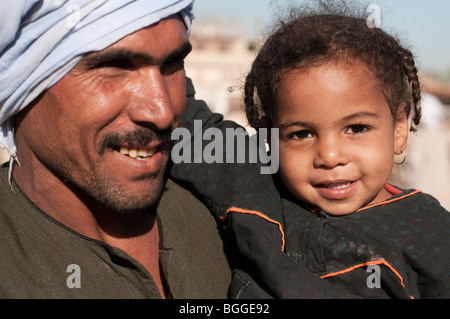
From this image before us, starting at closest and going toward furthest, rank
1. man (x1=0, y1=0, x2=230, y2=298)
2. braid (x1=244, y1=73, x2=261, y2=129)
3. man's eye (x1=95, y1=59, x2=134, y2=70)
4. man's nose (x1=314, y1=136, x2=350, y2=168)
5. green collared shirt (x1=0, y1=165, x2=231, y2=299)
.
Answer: green collared shirt (x1=0, y1=165, x2=231, y2=299)
man (x1=0, y1=0, x2=230, y2=298)
man's eye (x1=95, y1=59, x2=134, y2=70)
man's nose (x1=314, y1=136, x2=350, y2=168)
braid (x1=244, y1=73, x2=261, y2=129)

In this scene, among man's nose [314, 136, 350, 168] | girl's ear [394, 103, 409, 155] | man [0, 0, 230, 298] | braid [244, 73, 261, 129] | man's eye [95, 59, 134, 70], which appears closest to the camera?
man [0, 0, 230, 298]

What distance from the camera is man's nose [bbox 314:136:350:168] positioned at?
2.56 metres

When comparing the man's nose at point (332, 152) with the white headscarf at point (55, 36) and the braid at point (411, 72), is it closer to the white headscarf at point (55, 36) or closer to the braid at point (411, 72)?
the braid at point (411, 72)

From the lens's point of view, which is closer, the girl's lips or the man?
the man

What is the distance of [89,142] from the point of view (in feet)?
7.86

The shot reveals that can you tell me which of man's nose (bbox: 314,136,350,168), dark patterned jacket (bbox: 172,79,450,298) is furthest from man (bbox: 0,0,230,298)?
man's nose (bbox: 314,136,350,168)

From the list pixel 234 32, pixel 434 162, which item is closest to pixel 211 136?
pixel 434 162

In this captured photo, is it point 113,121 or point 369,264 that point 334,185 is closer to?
point 369,264

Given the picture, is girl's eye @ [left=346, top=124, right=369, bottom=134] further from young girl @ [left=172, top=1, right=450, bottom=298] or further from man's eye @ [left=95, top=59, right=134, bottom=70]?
man's eye @ [left=95, top=59, right=134, bottom=70]

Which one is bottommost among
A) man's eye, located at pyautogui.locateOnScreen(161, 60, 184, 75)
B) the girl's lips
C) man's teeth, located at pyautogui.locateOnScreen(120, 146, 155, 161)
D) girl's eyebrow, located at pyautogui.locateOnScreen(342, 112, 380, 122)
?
the girl's lips

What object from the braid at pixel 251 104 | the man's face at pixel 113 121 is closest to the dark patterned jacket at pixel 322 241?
the braid at pixel 251 104

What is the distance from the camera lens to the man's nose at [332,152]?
8.39 ft
